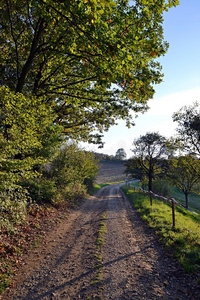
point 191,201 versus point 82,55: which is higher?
point 82,55

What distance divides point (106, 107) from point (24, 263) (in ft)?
31.6

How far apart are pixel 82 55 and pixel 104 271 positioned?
286 inches

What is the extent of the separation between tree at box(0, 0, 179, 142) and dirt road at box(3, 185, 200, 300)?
220 inches

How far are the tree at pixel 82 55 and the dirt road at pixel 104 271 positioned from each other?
560cm

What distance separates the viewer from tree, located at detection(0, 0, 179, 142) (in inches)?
175

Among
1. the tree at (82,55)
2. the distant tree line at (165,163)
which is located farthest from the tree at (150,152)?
the tree at (82,55)

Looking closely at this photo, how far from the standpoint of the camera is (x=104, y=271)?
504cm

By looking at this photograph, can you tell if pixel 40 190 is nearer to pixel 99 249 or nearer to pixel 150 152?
pixel 99 249

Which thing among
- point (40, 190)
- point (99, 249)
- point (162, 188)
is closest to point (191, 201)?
point (162, 188)

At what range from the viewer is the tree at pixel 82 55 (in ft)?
14.6

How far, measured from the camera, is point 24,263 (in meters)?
5.77

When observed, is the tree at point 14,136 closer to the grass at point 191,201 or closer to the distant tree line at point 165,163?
the distant tree line at point 165,163

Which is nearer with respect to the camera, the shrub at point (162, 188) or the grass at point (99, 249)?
the grass at point (99, 249)

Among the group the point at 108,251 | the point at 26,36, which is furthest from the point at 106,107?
the point at 108,251
